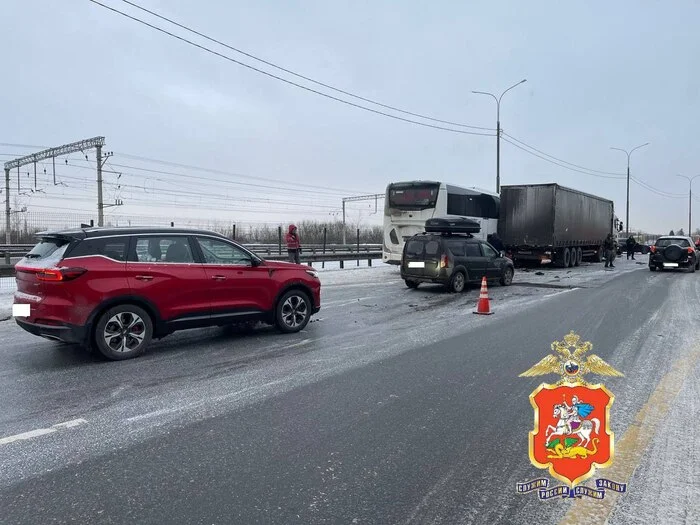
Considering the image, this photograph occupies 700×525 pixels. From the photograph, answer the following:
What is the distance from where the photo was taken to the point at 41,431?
411 centimetres

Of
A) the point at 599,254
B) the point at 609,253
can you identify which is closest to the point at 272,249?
the point at 609,253

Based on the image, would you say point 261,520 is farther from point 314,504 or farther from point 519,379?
point 519,379

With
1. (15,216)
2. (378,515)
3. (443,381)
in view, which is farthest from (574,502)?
(15,216)

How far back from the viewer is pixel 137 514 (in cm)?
290

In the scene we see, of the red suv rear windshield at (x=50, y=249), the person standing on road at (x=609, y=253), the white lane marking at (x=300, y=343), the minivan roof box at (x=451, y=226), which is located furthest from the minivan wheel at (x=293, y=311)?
the person standing on road at (x=609, y=253)

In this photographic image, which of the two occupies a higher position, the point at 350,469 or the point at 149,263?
the point at 149,263

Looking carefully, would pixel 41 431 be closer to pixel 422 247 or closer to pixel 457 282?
pixel 422 247

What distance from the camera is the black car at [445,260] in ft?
46.6

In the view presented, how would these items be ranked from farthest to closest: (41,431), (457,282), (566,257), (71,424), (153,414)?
(566,257), (457,282), (153,414), (71,424), (41,431)

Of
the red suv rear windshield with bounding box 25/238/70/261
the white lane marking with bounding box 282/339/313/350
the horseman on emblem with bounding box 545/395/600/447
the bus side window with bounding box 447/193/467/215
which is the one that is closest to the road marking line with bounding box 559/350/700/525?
the horseman on emblem with bounding box 545/395/600/447

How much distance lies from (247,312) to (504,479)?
198 inches

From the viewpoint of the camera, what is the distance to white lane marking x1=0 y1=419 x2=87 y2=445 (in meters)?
3.94

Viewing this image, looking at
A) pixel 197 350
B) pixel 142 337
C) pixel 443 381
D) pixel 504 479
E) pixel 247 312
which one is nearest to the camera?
pixel 504 479

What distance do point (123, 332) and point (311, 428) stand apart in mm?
3419
